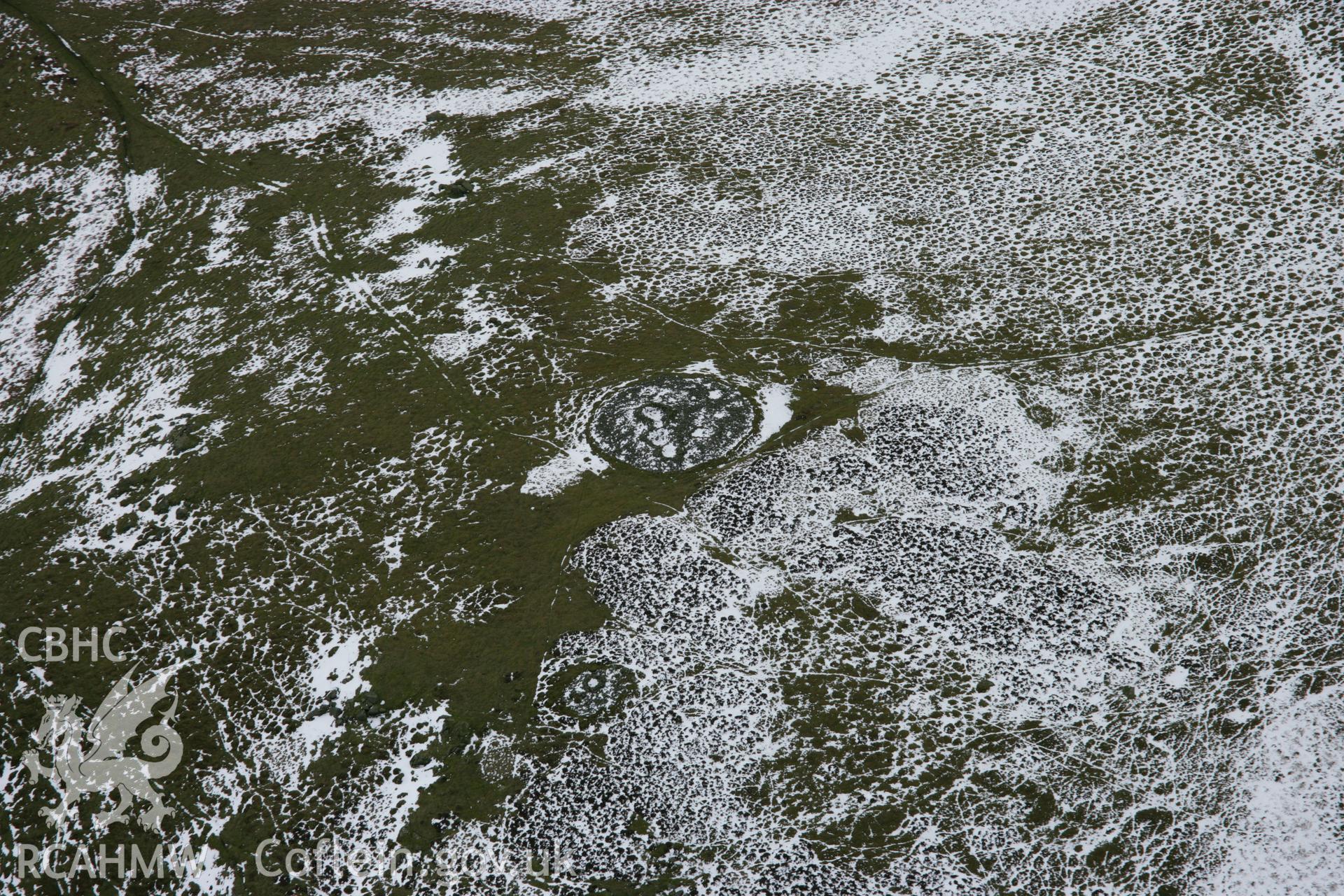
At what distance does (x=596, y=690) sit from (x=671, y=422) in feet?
19.2

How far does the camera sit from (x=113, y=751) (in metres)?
12.7

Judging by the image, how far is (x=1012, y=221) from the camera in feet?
64.2

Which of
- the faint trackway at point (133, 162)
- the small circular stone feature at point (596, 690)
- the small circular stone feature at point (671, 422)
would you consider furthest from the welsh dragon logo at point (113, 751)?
the small circular stone feature at point (671, 422)

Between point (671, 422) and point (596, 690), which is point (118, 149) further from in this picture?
point (596, 690)

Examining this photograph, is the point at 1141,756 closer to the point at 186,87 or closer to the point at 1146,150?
the point at 1146,150

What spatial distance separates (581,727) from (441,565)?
4223 millimetres

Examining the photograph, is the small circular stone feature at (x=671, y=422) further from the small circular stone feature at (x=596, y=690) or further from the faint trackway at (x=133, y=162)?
the small circular stone feature at (x=596, y=690)

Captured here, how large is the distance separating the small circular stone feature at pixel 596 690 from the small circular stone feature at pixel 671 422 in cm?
429

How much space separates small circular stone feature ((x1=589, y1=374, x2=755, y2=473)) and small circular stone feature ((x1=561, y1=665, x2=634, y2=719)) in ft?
14.1

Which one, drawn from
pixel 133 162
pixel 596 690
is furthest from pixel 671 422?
pixel 133 162

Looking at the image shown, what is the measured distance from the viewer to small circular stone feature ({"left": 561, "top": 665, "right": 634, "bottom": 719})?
12.4 m

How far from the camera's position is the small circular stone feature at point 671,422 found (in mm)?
15805

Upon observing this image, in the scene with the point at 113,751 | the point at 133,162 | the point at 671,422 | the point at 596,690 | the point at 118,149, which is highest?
the point at 118,149

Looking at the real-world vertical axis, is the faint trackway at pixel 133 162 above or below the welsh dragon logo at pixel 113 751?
above
